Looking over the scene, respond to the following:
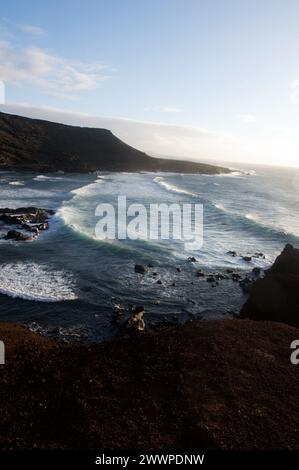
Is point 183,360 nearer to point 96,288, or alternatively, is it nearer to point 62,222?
point 96,288

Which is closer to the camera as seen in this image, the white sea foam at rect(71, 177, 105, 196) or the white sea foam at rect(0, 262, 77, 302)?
the white sea foam at rect(0, 262, 77, 302)

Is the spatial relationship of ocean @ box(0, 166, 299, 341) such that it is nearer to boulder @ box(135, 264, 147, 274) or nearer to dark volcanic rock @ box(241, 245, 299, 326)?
boulder @ box(135, 264, 147, 274)

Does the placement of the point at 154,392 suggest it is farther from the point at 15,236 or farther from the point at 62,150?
the point at 62,150

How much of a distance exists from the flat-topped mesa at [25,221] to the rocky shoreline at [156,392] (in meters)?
19.4

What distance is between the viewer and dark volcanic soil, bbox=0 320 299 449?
1041cm

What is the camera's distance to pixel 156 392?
12.1 meters

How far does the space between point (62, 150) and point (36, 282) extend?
96.4m

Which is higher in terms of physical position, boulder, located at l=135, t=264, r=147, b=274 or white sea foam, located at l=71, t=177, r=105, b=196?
white sea foam, located at l=71, t=177, r=105, b=196

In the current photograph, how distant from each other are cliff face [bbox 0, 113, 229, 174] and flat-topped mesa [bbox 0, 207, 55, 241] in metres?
50.4

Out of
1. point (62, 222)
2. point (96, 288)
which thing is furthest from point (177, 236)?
point (96, 288)

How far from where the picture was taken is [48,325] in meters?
20.1

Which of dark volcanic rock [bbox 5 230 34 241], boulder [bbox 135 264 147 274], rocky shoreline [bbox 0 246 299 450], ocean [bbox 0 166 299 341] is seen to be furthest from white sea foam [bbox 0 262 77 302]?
rocky shoreline [bbox 0 246 299 450]

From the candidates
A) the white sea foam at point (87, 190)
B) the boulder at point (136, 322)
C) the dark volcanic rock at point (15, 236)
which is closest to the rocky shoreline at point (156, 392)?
the boulder at point (136, 322)
